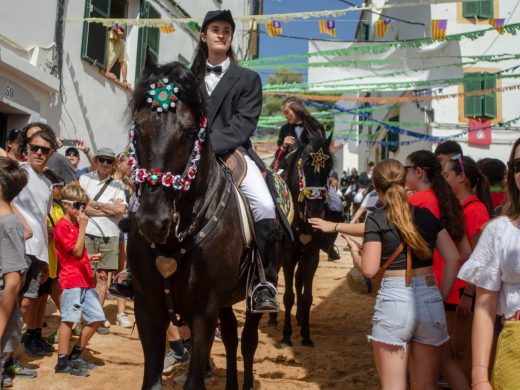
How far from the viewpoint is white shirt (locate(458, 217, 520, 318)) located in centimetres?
265

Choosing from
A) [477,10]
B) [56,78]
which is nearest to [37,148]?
[56,78]

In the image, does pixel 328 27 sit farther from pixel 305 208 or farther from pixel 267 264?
pixel 267 264

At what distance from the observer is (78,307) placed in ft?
18.3

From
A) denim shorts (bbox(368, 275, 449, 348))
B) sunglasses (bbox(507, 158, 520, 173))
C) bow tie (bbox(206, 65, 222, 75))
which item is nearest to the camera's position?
sunglasses (bbox(507, 158, 520, 173))

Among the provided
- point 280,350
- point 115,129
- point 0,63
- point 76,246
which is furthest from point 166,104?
point 115,129

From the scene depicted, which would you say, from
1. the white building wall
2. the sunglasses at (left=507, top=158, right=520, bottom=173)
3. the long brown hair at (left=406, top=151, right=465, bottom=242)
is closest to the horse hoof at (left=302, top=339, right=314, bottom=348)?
the long brown hair at (left=406, top=151, right=465, bottom=242)

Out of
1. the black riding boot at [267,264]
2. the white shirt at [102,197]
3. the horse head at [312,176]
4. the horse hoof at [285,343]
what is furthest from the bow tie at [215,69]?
the horse hoof at [285,343]

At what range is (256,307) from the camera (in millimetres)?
3947

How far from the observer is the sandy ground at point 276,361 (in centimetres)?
536

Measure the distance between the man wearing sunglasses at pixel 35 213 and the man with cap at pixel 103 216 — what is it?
1.29m

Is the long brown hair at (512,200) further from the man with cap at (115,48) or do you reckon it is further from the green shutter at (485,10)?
the green shutter at (485,10)

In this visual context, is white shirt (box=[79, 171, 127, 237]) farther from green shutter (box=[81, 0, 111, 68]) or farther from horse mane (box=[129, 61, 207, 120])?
green shutter (box=[81, 0, 111, 68])

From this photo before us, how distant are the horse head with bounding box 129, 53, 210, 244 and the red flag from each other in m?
20.5

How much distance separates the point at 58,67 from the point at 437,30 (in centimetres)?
760
